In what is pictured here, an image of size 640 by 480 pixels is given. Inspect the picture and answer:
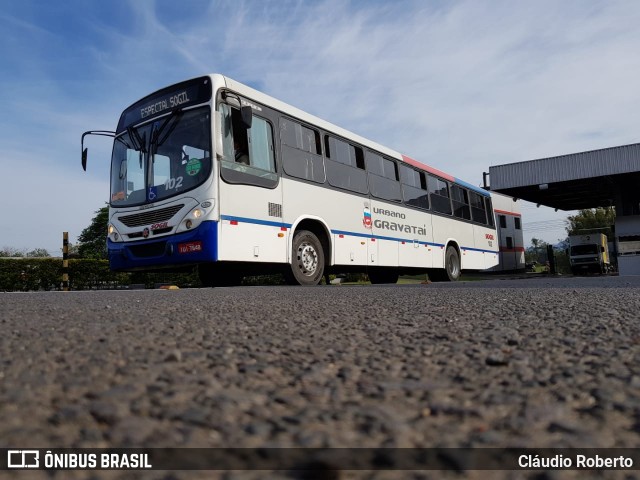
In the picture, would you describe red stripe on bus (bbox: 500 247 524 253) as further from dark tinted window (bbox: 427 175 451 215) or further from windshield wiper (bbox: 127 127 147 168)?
windshield wiper (bbox: 127 127 147 168)

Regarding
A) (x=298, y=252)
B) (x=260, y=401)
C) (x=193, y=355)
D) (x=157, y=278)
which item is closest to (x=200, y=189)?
(x=298, y=252)

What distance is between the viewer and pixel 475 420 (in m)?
1.10

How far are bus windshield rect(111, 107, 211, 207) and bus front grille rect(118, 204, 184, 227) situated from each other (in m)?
0.21

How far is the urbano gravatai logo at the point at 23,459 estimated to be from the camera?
909 mm

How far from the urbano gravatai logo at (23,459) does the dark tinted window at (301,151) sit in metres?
7.55

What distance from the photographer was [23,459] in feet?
3.05

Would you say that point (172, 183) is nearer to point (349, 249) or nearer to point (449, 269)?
point (349, 249)

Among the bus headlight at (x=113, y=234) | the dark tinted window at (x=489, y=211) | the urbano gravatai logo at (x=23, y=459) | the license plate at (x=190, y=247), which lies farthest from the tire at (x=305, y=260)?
the dark tinted window at (x=489, y=211)

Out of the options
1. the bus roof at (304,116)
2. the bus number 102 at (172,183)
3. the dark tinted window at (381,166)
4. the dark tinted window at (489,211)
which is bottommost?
the bus number 102 at (172,183)

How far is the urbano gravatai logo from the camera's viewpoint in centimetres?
91

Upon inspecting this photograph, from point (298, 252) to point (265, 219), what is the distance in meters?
0.97

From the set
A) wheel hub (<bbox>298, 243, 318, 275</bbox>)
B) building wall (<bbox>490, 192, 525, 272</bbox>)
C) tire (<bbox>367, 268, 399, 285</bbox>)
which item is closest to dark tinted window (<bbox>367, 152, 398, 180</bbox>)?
tire (<bbox>367, 268, 399, 285</bbox>)

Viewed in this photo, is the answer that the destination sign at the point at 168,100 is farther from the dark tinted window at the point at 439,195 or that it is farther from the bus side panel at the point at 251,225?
the dark tinted window at the point at 439,195

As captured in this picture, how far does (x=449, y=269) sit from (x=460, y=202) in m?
2.35
